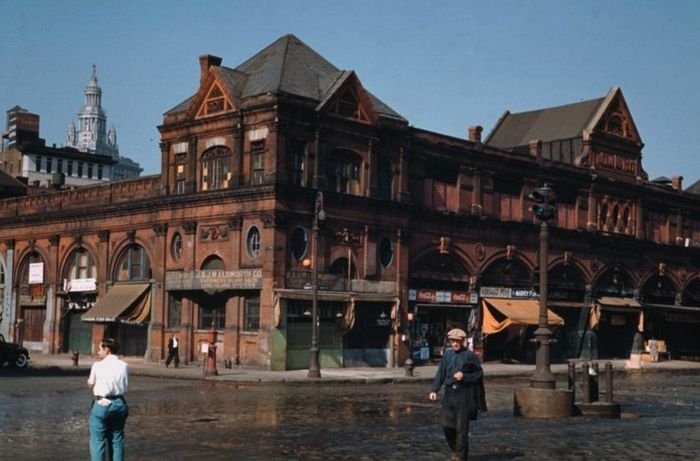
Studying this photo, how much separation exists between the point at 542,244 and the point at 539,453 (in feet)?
28.1

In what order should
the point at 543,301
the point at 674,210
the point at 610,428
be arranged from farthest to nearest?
the point at 674,210 → the point at 543,301 → the point at 610,428

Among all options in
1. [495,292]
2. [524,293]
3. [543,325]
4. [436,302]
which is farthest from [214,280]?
[543,325]

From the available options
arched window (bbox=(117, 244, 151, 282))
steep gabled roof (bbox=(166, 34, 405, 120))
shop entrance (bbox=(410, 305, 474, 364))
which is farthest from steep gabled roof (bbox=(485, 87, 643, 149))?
arched window (bbox=(117, 244, 151, 282))

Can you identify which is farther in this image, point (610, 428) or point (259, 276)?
point (259, 276)

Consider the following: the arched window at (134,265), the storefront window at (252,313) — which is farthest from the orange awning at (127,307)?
the storefront window at (252,313)

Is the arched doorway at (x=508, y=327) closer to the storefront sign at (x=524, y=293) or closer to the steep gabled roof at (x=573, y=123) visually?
the storefront sign at (x=524, y=293)

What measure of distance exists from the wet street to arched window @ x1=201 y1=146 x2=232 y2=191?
1569 cm

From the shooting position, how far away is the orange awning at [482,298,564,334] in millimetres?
51844

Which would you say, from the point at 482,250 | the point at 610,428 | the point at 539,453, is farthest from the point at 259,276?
the point at 539,453

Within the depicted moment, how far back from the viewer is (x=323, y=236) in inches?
1763

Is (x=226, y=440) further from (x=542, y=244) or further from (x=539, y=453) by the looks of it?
(x=542, y=244)

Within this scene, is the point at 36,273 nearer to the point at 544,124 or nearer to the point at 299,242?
the point at 299,242

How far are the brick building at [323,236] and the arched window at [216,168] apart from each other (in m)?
0.10

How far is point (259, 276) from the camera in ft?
141
